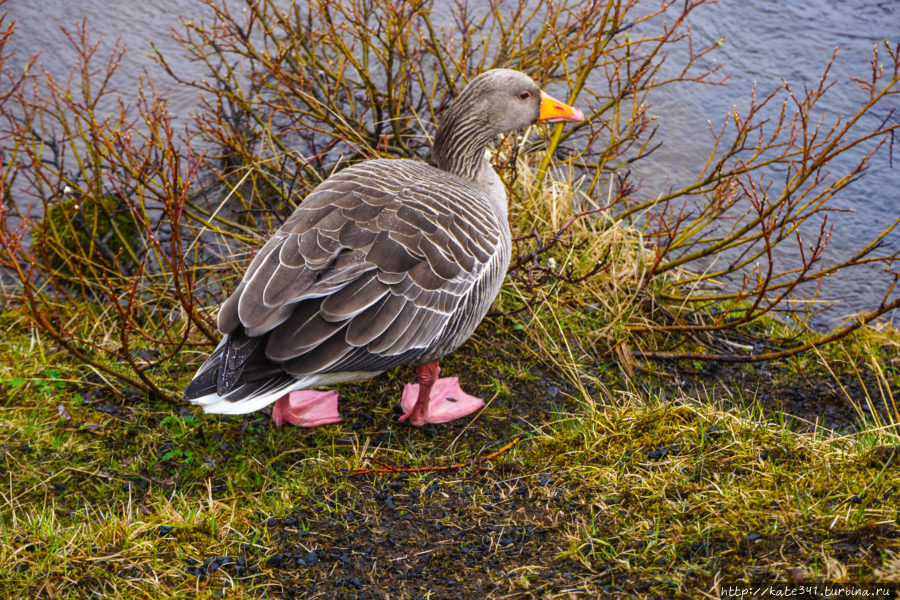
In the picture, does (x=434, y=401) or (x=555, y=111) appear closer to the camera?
(x=434, y=401)

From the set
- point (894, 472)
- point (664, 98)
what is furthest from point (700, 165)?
point (894, 472)

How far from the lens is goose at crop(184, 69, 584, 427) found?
3.70 meters

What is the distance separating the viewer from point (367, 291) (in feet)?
12.5

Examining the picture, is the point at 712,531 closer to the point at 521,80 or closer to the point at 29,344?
the point at 521,80

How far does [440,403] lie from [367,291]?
1046mm

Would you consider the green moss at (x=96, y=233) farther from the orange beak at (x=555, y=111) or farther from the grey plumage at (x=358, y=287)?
the orange beak at (x=555, y=111)

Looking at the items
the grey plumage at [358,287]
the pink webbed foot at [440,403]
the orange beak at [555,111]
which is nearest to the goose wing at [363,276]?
the grey plumage at [358,287]

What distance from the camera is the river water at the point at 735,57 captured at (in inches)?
286

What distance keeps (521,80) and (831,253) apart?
152 inches

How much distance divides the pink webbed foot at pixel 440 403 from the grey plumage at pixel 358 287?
1.26 feet

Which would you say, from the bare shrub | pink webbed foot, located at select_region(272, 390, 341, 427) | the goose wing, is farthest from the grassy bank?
the goose wing

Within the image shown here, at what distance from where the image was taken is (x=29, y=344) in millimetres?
5207

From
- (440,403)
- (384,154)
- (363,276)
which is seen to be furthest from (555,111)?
(440,403)

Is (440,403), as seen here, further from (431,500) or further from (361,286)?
(361,286)
